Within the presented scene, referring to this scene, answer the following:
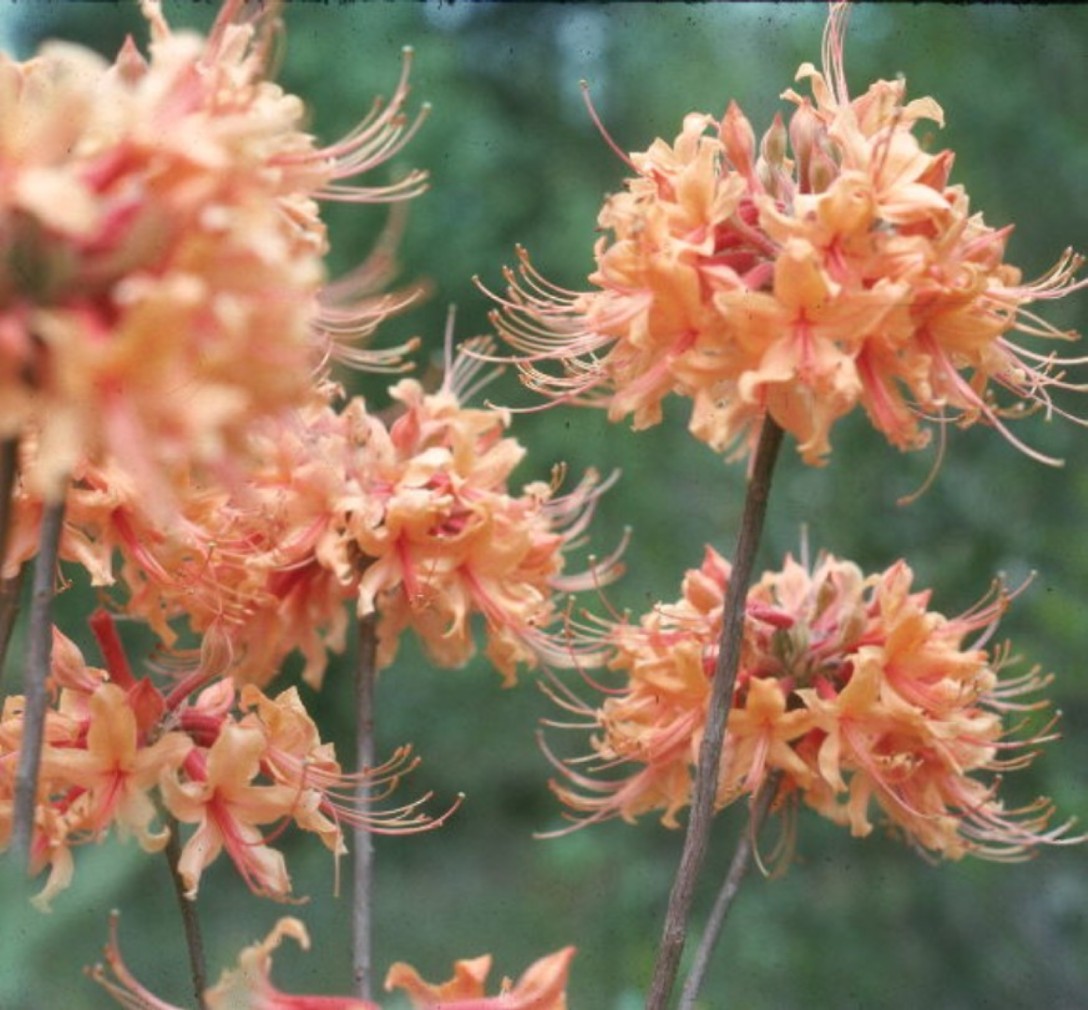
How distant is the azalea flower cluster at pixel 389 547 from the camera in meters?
1.55

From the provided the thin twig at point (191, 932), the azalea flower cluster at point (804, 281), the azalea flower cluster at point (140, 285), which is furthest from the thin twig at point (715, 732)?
the azalea flower cluster at point (140, 285)

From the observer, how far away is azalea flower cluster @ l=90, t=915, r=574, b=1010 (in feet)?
3.58

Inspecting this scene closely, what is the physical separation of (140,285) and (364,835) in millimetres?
728

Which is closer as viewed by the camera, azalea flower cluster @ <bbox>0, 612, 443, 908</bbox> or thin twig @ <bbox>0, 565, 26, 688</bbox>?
thin twig @ <bbox>0, 565, 26, 688</bbox>

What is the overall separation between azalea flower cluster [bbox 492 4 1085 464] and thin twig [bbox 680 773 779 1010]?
0.33 m

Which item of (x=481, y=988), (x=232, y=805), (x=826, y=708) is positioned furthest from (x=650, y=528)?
(x=481, y=988)

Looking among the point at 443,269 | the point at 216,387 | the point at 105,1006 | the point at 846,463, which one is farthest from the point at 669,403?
the point at 216,387

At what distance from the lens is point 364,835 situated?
1.50m

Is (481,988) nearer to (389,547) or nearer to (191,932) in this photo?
(191,932)

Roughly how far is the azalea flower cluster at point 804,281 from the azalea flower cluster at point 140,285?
0.43 meters

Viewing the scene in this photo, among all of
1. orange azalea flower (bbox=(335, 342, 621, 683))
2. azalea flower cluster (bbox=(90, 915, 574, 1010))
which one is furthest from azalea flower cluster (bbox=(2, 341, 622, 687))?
azalea flower cluster (bbox=(90, 915, 574, 1010))

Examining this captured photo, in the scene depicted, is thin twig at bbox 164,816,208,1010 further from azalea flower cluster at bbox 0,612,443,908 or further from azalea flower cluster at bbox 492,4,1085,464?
azalea flower cluster at bbox 492,4,1085,464

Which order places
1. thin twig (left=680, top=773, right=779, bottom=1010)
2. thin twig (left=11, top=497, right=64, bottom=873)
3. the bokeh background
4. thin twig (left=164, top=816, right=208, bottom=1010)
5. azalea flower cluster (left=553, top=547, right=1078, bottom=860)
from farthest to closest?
the bokeh background, azalea flower cluster (left=553, top=547, right=1078, bottom=860), thin twig (left=680, top=773, right=779, bottom=1010), thin twig (left=164, top=816, right=208, bottom=1010), thin twig (left=11, top=497, right=64, bottom=873)

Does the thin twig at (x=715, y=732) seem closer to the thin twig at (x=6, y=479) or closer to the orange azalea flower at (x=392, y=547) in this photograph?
the orange azalea flower at (x=392, y=547)
